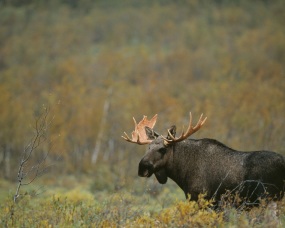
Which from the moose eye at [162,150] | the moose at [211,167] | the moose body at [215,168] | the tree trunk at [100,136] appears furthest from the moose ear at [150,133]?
the tree trunk at [100,136]

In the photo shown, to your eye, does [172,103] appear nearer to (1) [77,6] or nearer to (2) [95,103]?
(2) [95,103]

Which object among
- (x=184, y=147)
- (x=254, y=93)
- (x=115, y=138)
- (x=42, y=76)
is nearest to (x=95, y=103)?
(x=115, y=138)

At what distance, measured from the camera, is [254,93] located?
4906 cm

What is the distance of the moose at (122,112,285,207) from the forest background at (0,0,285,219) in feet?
6.37

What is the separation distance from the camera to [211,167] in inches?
316

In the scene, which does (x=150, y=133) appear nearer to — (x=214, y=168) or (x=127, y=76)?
(x=214, y=168)

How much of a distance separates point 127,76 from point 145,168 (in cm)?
7113

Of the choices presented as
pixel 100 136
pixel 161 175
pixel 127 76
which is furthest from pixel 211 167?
pixel 127 76

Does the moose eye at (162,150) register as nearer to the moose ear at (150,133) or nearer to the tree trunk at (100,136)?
the moose ear at (150,133)

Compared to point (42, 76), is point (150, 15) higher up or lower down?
higher up

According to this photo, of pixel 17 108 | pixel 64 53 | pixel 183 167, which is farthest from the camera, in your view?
pixel 64 53

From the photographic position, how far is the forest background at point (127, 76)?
34281 mm

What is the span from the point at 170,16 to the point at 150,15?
8.69m

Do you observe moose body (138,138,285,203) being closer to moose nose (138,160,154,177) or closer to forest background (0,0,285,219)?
moose nose (138,160,154,177)
